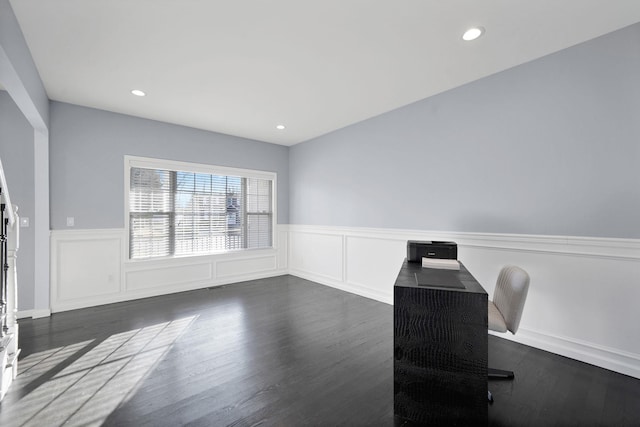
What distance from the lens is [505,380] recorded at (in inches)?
83.1

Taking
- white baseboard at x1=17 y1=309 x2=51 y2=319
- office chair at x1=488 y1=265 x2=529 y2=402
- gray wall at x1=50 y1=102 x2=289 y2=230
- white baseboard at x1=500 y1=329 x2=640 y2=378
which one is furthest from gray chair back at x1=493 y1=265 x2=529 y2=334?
white baseboard at x1=17 y1=309 x2=51 y2=319

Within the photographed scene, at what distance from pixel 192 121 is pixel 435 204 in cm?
371

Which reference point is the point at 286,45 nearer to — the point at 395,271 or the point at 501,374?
the point at 395,271

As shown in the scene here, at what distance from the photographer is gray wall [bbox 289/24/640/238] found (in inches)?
88.0

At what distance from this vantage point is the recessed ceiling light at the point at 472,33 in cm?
218

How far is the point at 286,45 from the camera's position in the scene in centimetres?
239

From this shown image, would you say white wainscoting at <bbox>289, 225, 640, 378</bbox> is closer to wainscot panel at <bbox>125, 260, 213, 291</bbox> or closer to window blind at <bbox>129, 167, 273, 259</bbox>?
window blind at <bbox>129, 167, 273, 259</bbox>

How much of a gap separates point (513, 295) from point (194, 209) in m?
4.54

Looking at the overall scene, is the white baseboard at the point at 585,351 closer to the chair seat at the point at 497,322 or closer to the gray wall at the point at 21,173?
the chair seat at the point at 497,322

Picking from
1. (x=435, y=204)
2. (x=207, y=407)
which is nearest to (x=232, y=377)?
(x=207, y=407)

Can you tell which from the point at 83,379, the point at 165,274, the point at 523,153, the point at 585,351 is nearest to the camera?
the point at 83,379

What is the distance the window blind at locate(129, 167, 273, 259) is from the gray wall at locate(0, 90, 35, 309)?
105 centimetres

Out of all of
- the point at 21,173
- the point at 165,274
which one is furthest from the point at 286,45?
the point at 165,274

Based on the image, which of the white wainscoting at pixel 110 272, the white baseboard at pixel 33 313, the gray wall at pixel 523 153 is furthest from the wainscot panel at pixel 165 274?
the gray wall at pixel 523 153
